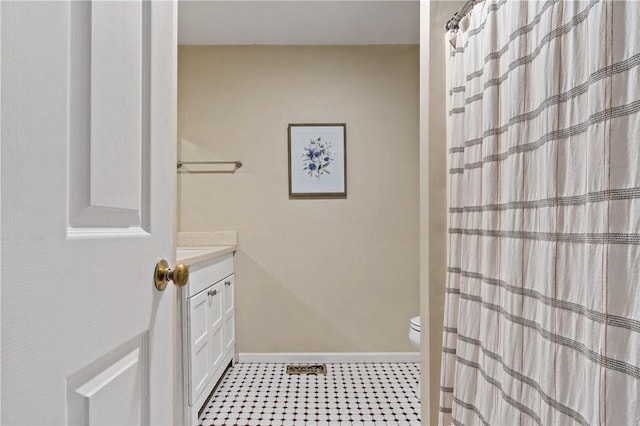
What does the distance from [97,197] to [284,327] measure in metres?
2.65

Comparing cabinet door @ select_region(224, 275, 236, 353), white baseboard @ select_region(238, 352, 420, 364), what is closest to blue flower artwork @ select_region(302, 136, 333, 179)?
cabinet door @ select_region(224, 275, 236, 353)

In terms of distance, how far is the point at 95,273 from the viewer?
0.55 m

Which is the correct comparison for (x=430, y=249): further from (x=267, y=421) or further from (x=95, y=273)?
(x=267, y=421)

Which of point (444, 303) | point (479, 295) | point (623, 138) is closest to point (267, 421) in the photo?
point (444, 303)

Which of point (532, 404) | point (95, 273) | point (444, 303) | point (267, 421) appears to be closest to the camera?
point (95, 273)

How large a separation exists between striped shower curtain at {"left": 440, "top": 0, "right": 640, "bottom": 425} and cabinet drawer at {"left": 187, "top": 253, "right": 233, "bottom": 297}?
1221 millimetres

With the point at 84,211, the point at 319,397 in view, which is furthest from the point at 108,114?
the point at 319,397

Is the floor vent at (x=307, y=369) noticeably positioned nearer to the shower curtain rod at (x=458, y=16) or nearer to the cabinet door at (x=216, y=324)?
the cabinet door at (x=216, y=324)

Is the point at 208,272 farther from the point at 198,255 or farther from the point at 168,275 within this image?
the point at 168,275

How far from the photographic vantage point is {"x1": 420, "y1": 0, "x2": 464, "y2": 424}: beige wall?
58.7 inches

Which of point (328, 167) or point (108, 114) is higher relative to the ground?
point (328, 167)

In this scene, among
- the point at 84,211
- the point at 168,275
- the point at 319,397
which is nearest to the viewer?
the point at 84,211

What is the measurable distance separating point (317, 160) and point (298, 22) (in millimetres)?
988

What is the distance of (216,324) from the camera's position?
7.99ft
